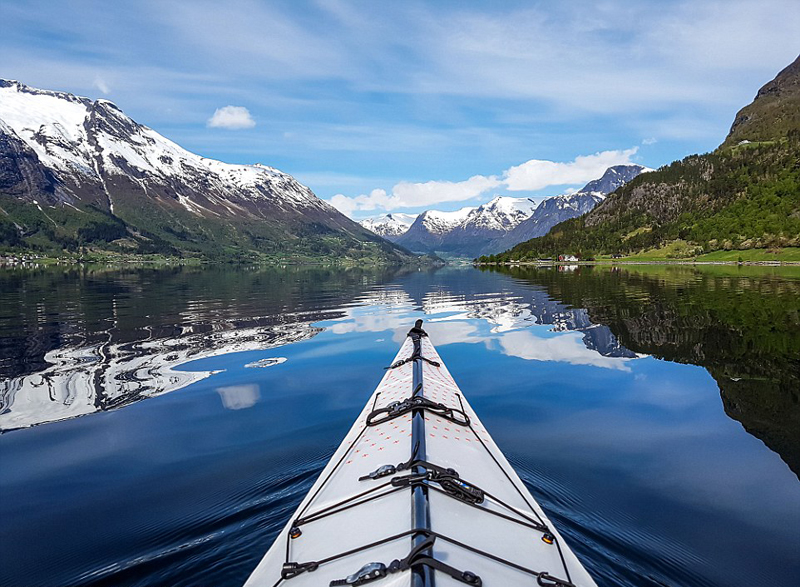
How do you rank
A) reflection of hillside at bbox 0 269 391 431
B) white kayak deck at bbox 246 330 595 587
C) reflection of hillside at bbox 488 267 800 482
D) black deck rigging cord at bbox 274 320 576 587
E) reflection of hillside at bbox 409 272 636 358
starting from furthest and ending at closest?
reflection of hillside at bbox 409 272 636 358, reflection of hillside at bbox 0 269 391 431, reflection of hillside at bbox 488 267 800 482, white kayak deck at bbox 246 330 595 587, black deck rigging cord at bbox 274 320 576 587

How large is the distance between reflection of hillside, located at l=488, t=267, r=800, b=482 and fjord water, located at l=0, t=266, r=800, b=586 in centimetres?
15

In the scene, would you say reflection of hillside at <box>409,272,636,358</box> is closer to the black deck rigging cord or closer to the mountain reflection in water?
the mountain reflection in water

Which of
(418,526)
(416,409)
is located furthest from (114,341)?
(418,526)

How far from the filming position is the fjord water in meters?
9.23

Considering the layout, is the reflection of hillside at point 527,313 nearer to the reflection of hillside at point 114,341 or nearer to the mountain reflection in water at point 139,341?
the mountain reflection in water at point 139,341

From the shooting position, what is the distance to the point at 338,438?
49.2ft

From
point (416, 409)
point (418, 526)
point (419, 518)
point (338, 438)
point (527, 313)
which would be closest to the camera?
point (418, 526)

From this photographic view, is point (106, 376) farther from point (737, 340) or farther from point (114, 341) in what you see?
point (737, 340)

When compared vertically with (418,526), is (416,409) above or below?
above

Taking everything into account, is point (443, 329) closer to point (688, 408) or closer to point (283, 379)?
point (283, 379)

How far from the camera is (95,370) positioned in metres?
23.1

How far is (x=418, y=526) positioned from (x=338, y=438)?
9.29 metres

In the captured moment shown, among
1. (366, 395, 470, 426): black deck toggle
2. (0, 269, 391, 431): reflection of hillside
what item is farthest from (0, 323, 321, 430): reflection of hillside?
(366, 395, 470, 426): black deck toggle

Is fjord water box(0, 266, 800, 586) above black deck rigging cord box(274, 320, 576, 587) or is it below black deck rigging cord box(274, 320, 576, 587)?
below
